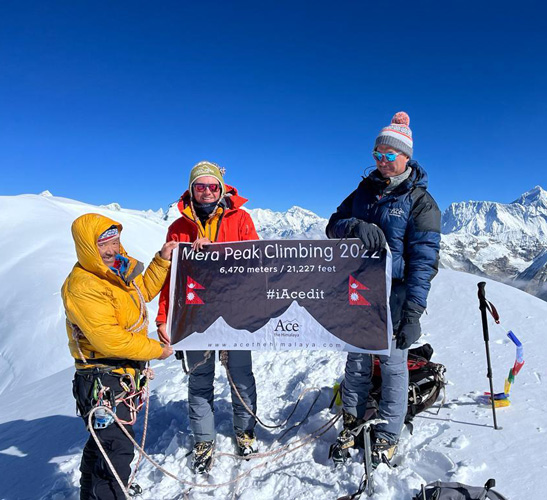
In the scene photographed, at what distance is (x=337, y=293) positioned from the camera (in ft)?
12.6

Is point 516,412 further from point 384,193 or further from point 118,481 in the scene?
point 118,481

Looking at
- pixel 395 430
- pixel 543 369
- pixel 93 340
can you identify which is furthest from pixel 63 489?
pixel 543 369

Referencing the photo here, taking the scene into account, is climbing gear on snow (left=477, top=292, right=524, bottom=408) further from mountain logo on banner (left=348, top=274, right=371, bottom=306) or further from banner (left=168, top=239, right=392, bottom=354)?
banner (left=168, top=239, right=392, bottom=354)

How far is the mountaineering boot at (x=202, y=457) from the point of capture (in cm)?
393

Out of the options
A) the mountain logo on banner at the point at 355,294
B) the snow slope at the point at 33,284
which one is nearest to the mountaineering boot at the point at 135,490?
the mountain logo on banner at the point at 355,294

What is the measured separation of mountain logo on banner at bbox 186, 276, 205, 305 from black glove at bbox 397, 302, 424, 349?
84.9 inches

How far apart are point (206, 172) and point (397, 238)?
2085mm

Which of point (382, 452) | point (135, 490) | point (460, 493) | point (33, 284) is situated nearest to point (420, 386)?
point (382, 452)

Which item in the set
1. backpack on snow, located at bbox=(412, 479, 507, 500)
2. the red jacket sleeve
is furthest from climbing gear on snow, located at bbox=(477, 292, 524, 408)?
the red jacket sleeve

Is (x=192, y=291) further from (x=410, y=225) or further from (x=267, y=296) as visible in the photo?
(x=410, y=225)

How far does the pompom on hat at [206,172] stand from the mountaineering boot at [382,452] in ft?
9.98

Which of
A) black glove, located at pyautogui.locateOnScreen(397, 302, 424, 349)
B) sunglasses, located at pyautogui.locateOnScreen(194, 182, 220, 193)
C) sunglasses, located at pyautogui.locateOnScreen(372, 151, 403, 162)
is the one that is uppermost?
sunglasses, located at pyautogui.locateOnScreen(372, 151, 403, 162)

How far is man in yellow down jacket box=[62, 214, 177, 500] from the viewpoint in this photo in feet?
9.91

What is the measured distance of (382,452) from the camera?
347 centimetres
